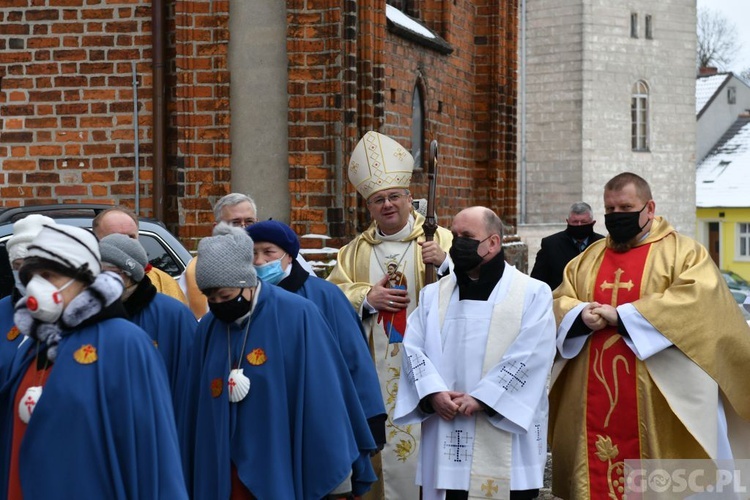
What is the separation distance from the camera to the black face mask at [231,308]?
4.54m

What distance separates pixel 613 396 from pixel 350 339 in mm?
1605

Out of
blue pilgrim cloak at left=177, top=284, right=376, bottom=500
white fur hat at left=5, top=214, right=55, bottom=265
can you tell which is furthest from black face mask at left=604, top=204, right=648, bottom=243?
white fur hat at left=5, top=214, right=55, bottom=265

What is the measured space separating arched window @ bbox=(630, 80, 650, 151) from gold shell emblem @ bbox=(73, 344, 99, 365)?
32.9 m

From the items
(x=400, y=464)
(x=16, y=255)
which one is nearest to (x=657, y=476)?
(x=400, y=464)

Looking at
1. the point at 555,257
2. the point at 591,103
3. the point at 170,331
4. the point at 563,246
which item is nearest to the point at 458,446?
the point at 170,331

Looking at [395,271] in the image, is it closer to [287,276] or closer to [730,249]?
[287,276]

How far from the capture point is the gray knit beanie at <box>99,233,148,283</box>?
4.64 metres

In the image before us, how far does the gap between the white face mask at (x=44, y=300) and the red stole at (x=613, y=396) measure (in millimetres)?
3253

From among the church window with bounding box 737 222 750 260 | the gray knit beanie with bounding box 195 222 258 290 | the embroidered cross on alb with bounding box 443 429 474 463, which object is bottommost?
the church window with bounding box 737 222 750 260

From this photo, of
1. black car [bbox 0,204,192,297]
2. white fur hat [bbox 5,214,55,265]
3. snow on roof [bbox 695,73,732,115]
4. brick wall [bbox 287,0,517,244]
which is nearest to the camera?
white fur hat [bbox 5,214,55,265]

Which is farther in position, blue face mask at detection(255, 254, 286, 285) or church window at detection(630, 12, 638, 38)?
church window at detection(630, 12, 638, 38)

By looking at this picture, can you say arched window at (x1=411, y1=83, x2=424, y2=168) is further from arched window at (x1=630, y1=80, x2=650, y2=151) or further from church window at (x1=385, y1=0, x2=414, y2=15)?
arched window at (x1=630, y1=80, x2=650, y2=151)

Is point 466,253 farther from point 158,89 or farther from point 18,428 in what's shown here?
point 158,89

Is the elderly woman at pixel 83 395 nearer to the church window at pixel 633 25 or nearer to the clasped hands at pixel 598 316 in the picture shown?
the clasped hands at pixel 598 316
